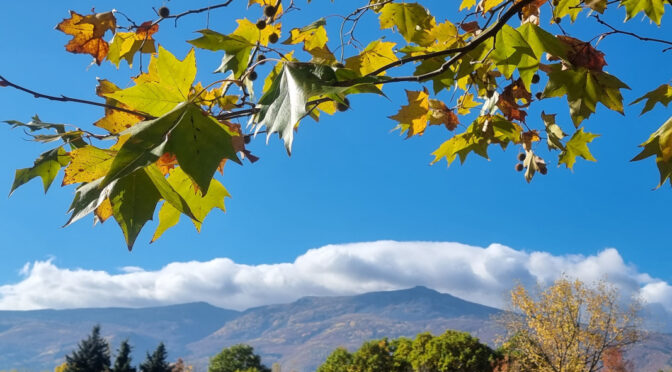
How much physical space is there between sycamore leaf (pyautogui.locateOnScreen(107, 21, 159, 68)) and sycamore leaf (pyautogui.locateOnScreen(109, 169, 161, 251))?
90cm

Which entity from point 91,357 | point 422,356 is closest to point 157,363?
point 91,357

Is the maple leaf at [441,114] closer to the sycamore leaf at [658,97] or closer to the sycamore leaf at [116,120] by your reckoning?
the sycamore leaf at [658,97]

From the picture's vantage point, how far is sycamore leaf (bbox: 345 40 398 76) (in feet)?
4.60

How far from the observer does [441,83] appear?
1592mm

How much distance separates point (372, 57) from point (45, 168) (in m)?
0.82

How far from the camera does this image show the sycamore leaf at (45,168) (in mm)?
1071

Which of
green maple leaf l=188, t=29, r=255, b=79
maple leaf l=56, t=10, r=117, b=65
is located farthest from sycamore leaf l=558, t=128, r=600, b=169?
maple leaf l=56, t=10, r=117, b=65

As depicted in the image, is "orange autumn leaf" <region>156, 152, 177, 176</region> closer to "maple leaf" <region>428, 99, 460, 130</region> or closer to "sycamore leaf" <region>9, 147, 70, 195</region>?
"sycamore leaf" <region>9, 147, 70, 195</region>

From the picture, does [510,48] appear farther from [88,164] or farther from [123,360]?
[123,360]

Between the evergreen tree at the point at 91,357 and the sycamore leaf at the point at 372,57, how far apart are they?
34331mm

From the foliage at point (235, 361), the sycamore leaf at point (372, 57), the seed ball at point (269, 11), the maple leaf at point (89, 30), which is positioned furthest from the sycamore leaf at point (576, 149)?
the foliage at point (235, 361)

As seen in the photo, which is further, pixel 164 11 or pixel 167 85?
pixel 164 11

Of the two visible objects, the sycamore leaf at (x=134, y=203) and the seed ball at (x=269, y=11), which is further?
the seed ball at (x=269, y=11)

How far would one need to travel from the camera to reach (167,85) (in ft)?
2.73
